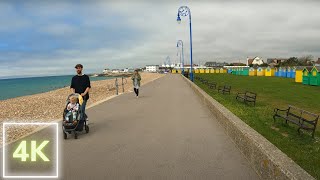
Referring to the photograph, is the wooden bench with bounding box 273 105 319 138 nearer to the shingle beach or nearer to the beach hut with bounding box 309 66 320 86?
the shingle beach

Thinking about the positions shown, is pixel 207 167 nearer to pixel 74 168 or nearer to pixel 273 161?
pixel 273 161

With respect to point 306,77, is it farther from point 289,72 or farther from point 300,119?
point 300,119

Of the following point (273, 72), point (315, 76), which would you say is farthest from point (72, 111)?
point (273, 72)

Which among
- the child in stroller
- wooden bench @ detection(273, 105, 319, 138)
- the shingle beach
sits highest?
the child in stroller

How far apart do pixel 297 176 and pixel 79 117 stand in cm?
534

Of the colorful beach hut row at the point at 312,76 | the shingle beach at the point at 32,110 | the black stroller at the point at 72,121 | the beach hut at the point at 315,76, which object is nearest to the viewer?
the black stroller at the point at 72,121

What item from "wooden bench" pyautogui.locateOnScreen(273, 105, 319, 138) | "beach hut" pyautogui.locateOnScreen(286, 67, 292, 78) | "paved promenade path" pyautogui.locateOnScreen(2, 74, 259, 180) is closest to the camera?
"paved promenade path" pyautogui.locateOnScreen(2, 74, 259, 180)

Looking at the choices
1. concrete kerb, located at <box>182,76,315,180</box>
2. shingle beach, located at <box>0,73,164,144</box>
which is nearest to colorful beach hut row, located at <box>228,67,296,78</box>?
shingle beach, located at <box>0,73,164,144</box>

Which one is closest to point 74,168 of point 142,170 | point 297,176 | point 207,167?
point 142,170

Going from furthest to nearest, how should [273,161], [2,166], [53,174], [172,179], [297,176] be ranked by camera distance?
Result: [2,166] < [53,174] < [172,179] < [273,161] < [297,176]

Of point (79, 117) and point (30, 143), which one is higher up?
point (79, 117)

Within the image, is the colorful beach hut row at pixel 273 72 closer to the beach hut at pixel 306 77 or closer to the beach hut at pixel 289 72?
the beach hut at pixel 289 72

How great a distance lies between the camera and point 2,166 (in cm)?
532

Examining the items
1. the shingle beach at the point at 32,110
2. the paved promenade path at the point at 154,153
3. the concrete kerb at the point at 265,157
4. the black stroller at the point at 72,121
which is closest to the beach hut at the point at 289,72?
the shingle beach at the point at 32,110
